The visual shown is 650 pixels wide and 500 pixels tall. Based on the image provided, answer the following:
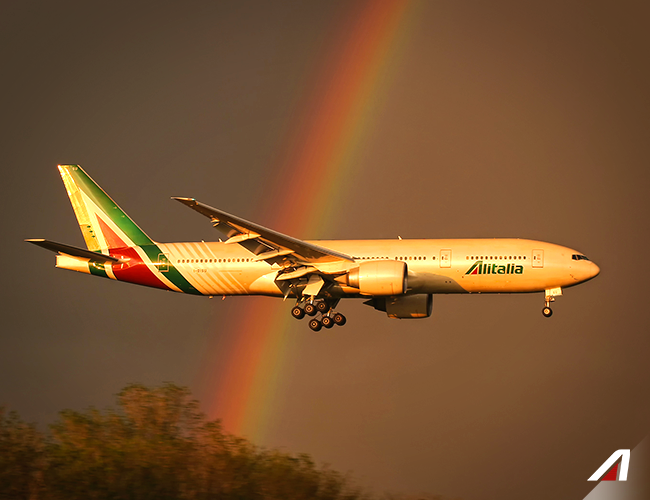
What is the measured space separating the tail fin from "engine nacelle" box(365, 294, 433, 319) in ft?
47.3

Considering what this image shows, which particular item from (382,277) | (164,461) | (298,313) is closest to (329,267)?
(382,277)

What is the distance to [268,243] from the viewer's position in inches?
2082

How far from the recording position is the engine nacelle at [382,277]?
50969 millimetres

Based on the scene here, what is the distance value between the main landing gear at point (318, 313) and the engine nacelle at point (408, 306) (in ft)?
9.62

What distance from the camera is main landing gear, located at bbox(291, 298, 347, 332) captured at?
55.8 metres

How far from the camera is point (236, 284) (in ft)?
185

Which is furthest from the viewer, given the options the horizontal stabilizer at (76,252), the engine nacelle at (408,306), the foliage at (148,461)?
the engine nacelle at (408,306)

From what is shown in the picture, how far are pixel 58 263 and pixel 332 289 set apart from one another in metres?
16.4

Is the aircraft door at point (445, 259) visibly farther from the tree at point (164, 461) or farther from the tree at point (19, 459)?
the tree at point (19, 459)

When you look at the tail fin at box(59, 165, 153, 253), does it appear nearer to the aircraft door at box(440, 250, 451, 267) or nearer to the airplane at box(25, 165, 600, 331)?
the airplane at box(25, 165, 600, 331)

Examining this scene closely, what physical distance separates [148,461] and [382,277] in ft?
47.9

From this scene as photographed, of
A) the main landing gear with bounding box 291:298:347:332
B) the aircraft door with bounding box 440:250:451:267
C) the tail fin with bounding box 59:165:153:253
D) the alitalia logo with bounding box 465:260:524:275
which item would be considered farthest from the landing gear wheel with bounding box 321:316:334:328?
the tail fin with bounding box 59:165:153:253

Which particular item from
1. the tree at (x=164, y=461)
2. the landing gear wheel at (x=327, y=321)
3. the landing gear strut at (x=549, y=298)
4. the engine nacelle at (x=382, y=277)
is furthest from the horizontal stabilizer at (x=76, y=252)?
the landing gear strut at (x=549, y=298)

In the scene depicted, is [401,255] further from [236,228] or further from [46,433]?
[46,433]
